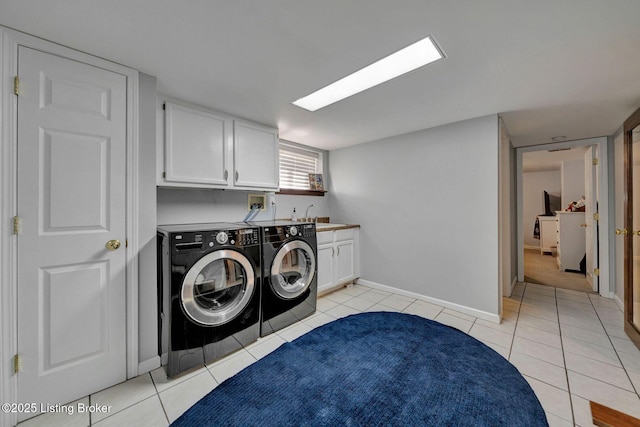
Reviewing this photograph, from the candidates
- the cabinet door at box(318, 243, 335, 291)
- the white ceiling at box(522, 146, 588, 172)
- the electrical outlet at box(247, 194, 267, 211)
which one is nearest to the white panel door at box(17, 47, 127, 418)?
the electrical outlet at box(247, 194, 267, 211)

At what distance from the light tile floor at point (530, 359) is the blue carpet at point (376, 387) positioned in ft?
0.44

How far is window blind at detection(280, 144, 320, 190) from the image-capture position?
11.6 ft

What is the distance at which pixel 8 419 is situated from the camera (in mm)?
1315

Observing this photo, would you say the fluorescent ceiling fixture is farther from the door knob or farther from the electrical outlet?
the door knob

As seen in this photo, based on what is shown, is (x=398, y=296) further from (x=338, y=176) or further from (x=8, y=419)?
(x=8, y=419)

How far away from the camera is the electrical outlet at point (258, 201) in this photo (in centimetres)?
296

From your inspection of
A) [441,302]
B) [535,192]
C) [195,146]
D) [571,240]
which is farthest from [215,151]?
[535,192]

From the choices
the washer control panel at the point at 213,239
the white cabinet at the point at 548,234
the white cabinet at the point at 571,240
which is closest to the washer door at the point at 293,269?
the washer control panel at the point at 213,239

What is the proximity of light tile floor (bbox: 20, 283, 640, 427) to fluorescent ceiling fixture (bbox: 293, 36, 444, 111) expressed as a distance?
2.23 m

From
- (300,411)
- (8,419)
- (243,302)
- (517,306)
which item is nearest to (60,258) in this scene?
(8,419)

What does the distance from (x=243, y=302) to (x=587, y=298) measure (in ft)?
14.1

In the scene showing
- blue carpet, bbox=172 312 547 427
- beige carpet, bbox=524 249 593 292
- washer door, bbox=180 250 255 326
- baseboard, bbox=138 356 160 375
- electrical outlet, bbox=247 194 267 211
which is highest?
electrical outlet, bbox=247 194 267 211

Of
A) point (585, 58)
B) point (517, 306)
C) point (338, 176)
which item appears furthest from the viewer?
point (338, 176)

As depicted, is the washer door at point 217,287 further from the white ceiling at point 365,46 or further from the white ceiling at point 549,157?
the white ceiling at point 549,157
